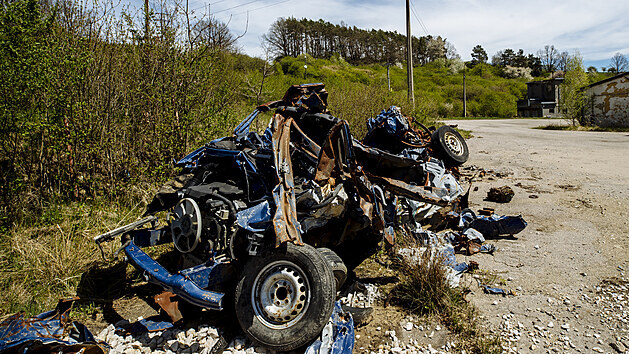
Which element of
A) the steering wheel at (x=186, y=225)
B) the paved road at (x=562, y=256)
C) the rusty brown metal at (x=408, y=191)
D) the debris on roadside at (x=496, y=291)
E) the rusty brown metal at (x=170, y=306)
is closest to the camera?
the paved road at (x=562, y=256)

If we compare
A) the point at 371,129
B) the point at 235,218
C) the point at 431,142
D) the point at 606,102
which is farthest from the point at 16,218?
the point at 606,102

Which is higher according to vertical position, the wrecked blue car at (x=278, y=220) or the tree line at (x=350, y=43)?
the tree line at (x=350, y=43)

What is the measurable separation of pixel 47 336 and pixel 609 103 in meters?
29.1

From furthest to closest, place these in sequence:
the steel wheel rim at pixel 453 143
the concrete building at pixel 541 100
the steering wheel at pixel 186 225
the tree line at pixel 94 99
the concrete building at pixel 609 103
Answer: the concrete building at pixel 541 100 < the concrete building at pixel 609 103 < the steel wheel rim at pixel 453 143 < the tree line at pixel 94 99 < the steering wheel at pixel 186 225

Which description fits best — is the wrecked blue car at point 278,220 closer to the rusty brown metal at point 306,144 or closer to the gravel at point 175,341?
the rusty brown metal at point 306,144

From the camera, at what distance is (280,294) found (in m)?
3.54

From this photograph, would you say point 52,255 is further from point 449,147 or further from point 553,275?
point 449,147

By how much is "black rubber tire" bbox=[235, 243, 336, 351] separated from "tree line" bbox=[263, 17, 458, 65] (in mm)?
70361

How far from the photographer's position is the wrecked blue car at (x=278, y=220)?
11.2 feet

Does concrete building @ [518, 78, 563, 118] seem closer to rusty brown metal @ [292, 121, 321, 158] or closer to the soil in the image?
the soil

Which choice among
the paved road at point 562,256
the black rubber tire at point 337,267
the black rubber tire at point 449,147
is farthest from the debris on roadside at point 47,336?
the black rubber tire at point 449,147

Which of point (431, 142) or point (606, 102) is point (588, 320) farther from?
point (606, 102)

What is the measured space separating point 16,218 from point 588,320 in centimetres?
773

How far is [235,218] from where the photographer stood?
3709 mm
